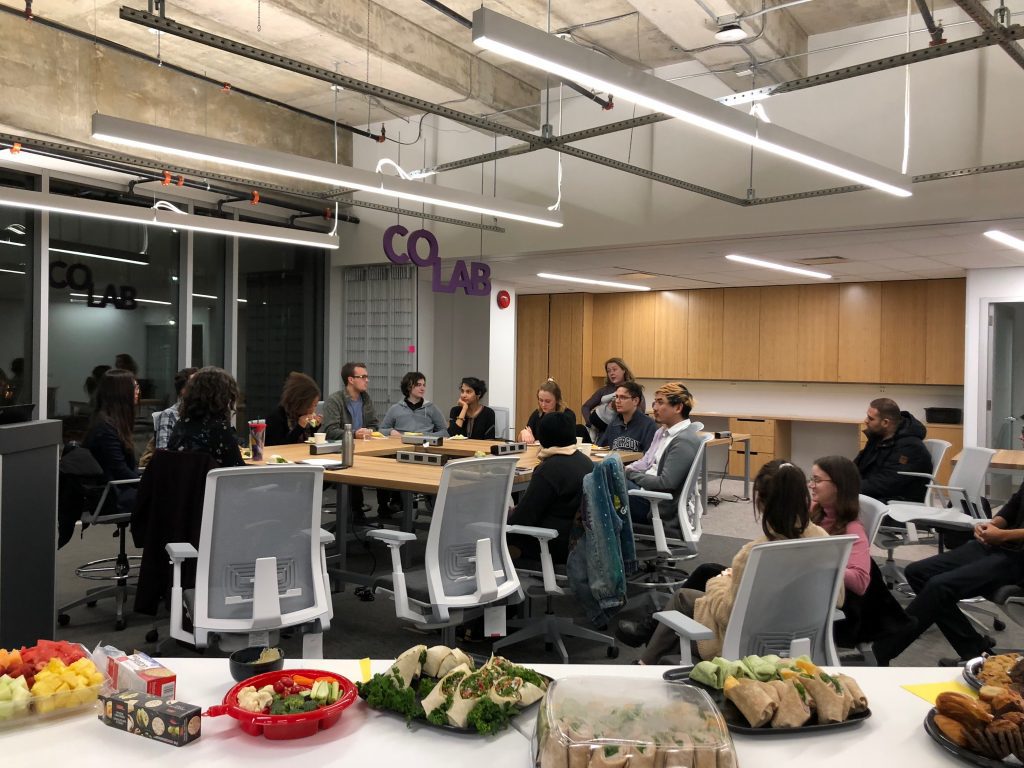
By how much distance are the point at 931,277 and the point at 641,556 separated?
23.5ft

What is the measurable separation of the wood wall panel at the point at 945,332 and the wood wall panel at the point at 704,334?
9.07 ft

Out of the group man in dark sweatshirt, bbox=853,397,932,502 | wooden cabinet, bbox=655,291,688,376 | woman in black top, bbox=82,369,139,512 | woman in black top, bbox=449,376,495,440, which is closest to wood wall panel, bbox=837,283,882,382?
wooden cabinet, bbox=655,291,688,376

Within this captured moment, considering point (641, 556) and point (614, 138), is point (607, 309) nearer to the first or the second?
point (614, 138)

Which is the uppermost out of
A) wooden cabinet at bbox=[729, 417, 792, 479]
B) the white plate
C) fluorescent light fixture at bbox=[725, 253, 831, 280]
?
fluorescent light fixture at bbox=[725, 253, 831, 280]

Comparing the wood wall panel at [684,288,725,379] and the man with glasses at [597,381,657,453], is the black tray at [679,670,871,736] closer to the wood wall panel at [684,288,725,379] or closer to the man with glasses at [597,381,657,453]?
the man with glasses at [597,381,657,453]

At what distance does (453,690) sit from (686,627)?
40.4 inches

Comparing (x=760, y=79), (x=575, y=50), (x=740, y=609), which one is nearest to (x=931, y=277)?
(x=760, y=79)

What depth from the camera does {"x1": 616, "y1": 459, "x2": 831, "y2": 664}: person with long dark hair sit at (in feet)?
8.39

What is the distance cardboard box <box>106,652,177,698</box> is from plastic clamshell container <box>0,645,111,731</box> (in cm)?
3

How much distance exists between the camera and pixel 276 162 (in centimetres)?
497

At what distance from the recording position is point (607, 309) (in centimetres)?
1309

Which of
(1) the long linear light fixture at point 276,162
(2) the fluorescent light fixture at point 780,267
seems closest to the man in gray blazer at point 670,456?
(1) the long linear light fixture at point 276,162

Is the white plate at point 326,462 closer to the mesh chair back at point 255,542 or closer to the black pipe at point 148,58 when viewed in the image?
the mesh chair back at point 255,542

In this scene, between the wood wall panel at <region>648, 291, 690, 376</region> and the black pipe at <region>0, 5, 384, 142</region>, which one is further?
the wood wall panel at <region>648, 291, 690, 376</region>
